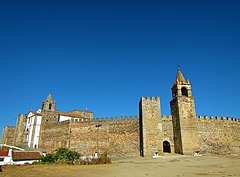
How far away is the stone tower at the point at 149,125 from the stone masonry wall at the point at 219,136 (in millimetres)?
4787

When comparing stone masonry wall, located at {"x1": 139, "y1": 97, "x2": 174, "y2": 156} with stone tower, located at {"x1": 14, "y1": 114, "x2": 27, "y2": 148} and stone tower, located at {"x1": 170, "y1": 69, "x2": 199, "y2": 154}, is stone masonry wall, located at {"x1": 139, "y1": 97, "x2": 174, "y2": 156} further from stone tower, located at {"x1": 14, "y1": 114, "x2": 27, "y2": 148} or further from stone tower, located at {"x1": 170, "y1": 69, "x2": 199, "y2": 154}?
stone tower, located at {"x1": 14, "y1": 114, "x2": 27, "y2": 148}

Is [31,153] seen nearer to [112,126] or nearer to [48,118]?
[112,126]

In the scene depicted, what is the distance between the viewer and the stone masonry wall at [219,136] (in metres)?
23.4

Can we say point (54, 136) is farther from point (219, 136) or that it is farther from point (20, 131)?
point (219, 136)

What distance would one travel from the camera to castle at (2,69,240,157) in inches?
919

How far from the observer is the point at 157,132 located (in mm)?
24250

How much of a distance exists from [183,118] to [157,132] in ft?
10.9

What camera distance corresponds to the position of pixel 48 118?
3638 cm

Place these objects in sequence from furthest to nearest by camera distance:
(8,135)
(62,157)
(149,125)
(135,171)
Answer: (8,135) < (149,125) < (62,157) < (135,171)

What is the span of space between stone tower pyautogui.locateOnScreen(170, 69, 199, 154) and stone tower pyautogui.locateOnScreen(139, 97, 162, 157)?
194 cm

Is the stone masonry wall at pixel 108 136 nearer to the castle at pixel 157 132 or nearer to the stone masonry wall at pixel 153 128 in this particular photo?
the castle at pixel 157 132

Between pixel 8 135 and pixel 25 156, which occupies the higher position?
pixel 8 135

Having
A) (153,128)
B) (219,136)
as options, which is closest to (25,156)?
(153,128)

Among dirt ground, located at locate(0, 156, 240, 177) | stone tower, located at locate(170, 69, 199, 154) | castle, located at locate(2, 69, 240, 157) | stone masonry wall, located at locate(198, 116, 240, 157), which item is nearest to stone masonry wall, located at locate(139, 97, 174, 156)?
castle, located at locate(2, 69, 240, 157)
